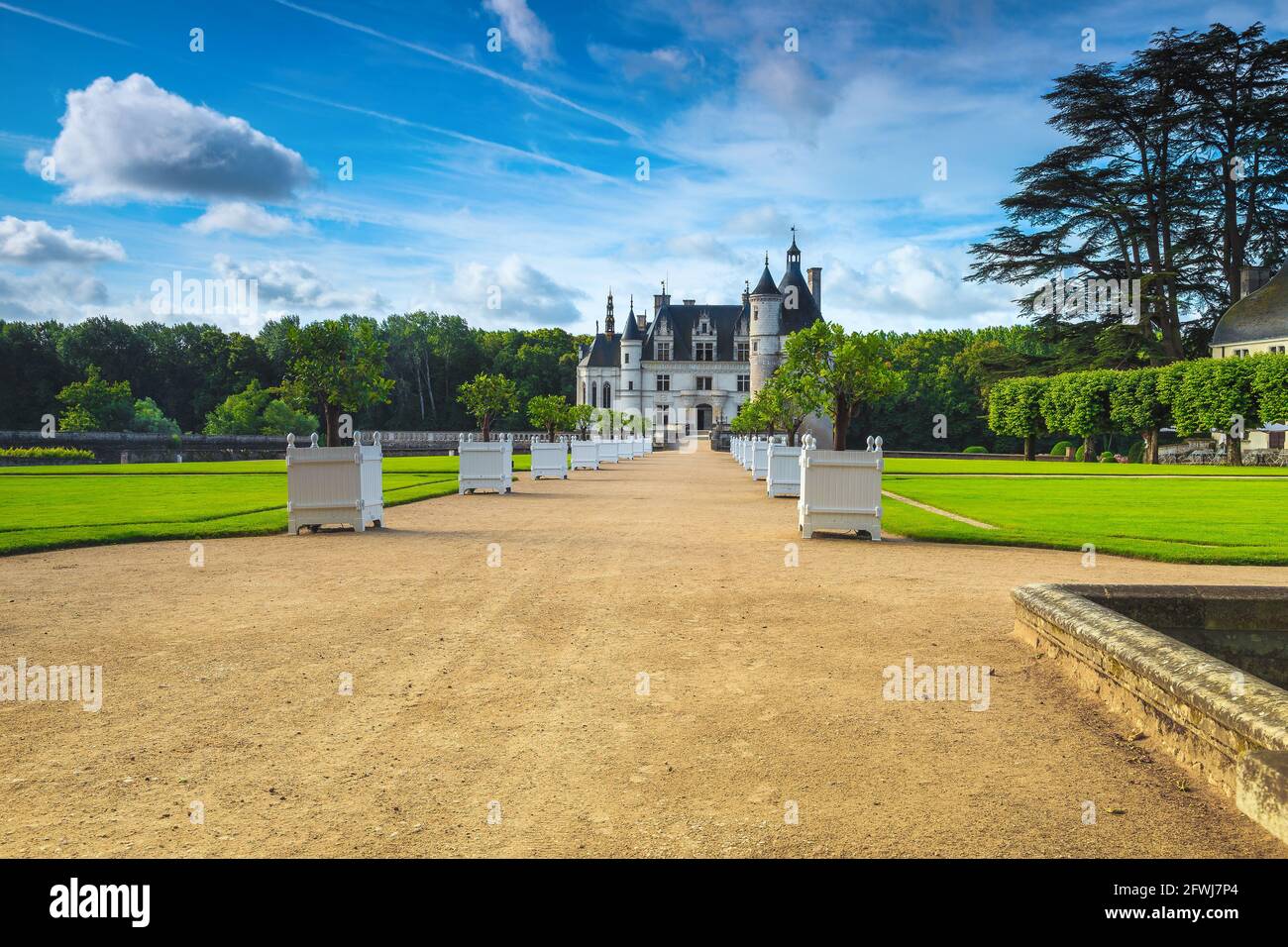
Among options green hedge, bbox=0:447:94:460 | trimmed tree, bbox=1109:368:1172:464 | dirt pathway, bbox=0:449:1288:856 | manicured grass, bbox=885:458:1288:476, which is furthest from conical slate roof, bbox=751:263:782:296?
dirt pathway, bbox=0:449:1288:856

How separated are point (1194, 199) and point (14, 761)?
6237 centimetres

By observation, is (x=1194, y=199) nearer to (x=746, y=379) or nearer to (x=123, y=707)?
(x=746, y=379)

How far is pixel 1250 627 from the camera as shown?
19.4 feet

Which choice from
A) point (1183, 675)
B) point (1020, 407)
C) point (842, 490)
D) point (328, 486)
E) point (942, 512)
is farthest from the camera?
point (1020, 407)

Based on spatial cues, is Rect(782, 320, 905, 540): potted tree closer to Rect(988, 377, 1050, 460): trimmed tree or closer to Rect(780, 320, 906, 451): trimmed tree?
Rect(780, 320, 906, 451): trimmed tree

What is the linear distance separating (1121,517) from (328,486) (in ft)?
41.9

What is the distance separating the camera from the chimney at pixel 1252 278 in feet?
187

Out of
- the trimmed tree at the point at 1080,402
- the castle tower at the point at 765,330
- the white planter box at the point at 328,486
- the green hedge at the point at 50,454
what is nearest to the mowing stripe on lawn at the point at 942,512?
the white planter box at the point at 328,486

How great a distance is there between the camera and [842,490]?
44.1ft

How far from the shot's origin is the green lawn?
1284 cm

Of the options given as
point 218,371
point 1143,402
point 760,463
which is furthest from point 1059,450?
point 218,371

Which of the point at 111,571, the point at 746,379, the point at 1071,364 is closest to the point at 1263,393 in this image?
the point at 1071,364

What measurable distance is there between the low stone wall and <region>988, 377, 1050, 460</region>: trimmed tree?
50.6m

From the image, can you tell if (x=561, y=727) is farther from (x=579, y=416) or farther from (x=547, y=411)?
(x=579, y=416)
